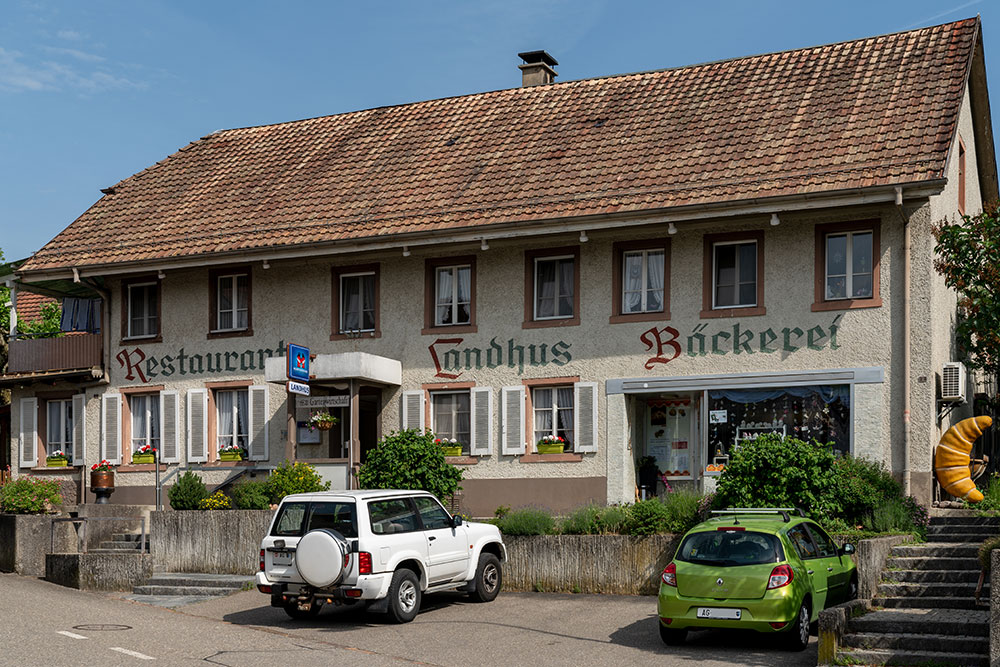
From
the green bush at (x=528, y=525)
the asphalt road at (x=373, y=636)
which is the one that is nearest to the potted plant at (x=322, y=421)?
the green bush at (x=528, y=525)

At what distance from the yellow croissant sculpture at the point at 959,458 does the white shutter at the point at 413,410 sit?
31.8 feet

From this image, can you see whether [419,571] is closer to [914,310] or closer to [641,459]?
[641,459]

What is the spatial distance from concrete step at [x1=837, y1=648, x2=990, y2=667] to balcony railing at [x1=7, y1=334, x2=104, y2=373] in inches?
784

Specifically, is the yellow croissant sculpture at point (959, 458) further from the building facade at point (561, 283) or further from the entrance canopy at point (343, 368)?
the entrance canopy at point (343, 368)

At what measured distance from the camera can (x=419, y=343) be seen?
2595 cm

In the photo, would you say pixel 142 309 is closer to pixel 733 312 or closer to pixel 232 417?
pixel 232 417

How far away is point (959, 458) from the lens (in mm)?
21703

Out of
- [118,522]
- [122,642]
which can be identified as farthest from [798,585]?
[118,522]

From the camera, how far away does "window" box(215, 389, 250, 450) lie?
27656mm

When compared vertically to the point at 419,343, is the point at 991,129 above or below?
above

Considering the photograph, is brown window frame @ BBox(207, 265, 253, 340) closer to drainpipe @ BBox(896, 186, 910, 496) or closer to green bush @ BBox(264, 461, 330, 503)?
green bush @ BBox(264, 461, 330, 503)

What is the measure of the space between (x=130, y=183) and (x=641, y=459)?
48.9ft

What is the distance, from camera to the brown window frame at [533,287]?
24.5 metres

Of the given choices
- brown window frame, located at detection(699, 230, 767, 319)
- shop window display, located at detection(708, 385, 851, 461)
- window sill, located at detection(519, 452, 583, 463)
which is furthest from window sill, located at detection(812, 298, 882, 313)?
window sill, located at detection(519, 452, 583, 463)
